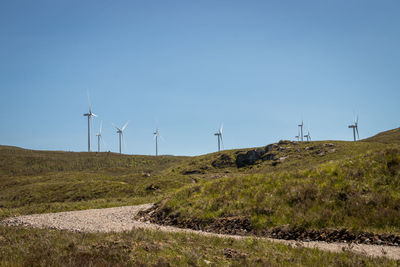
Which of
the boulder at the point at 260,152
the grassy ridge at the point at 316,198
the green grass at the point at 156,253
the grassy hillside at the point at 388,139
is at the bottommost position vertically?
the green grass at the point at 156,253

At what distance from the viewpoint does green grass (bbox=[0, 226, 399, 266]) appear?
1034 cm

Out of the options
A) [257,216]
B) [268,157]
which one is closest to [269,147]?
[268,157]

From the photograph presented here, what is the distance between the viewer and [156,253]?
11867 mm

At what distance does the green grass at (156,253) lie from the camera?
33.9 ft

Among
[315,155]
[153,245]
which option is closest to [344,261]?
[153,245]

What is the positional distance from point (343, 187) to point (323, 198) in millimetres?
1671

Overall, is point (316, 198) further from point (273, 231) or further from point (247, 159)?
point (247, 159)

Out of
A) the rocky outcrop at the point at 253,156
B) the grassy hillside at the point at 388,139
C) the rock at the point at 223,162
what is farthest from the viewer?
the rock at the point at 223,162

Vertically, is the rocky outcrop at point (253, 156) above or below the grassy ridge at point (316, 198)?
above

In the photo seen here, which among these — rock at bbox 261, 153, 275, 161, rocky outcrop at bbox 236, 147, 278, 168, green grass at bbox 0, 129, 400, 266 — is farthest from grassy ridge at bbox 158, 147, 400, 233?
rocky outcrop at bbox 236, 147, 278, 168

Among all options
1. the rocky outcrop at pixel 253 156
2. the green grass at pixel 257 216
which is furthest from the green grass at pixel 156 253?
the rocky outcrop at pixel 253 156

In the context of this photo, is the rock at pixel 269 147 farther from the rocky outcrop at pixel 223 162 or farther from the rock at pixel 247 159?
the rocky outcrop at pixel 223 162

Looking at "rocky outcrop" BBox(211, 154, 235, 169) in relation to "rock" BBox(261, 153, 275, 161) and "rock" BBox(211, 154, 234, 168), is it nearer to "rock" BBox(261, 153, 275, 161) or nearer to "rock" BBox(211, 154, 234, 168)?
"rock" BBox(211, 154, 234, 168)

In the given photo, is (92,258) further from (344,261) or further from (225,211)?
(225,211)
